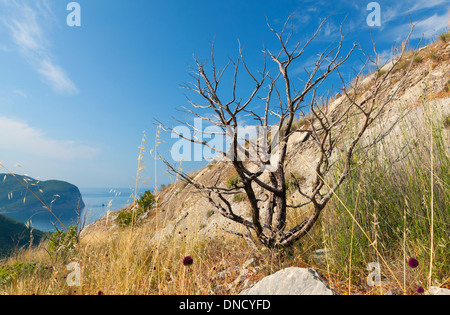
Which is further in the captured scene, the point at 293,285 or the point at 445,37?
the point at 445,37

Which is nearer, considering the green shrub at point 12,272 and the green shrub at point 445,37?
the green shrub at point 12,272

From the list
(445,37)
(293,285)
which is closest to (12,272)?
(293,285)

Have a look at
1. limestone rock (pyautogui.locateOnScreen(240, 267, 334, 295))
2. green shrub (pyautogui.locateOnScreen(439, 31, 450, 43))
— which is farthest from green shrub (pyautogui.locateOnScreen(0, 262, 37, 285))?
green shrub (pyautogui.locateOnScreen(439, 31, 450, 43))

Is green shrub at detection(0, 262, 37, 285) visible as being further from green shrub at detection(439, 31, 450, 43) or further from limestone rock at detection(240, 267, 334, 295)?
green shrub at detection(439, 31, 450, 43)

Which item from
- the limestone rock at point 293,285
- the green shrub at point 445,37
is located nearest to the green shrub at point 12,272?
the limestone rock at point 293,285

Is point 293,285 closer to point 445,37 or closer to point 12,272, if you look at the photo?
point 12,272

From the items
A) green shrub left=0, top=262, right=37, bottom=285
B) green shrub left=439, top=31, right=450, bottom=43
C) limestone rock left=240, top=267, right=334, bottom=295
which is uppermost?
green shrub left=439, top=31, right=450, bottom=43

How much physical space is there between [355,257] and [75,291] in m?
3.15

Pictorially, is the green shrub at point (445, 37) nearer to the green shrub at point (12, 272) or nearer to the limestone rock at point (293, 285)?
the limestone rock at point (293, 285)

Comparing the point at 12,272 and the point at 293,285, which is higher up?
the point at 293,285

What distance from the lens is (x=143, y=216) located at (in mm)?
13398

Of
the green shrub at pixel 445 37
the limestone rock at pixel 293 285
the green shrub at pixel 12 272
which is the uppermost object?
the green shrub at pixel 445 37
